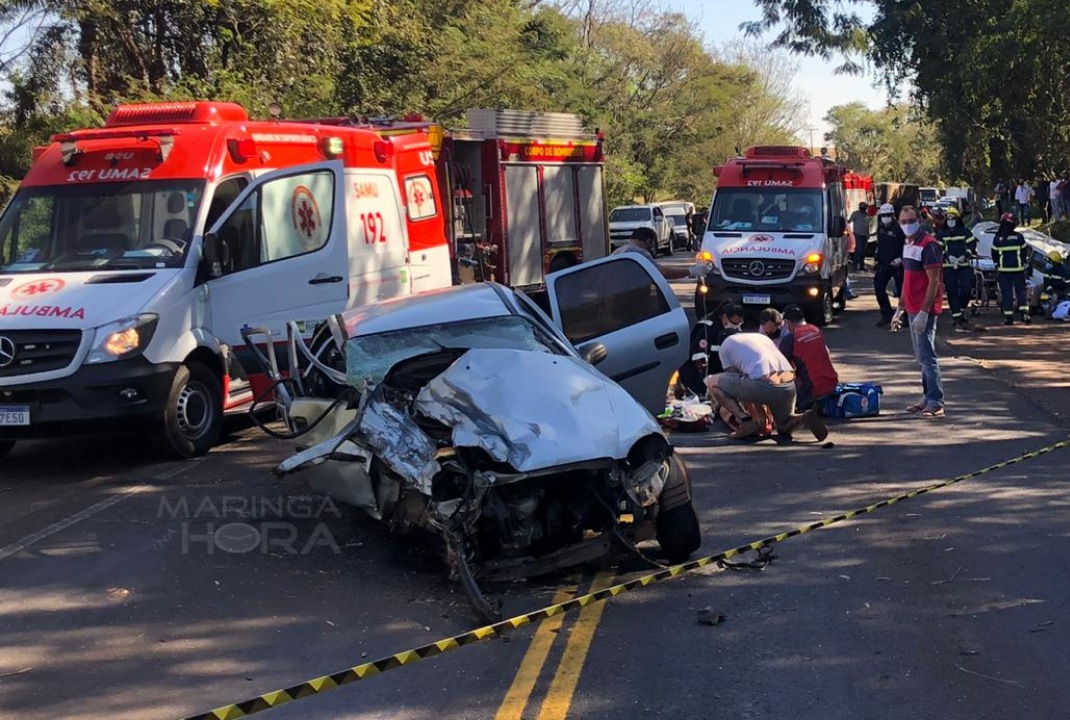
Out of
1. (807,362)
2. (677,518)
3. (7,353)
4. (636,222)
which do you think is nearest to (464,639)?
(677,518)

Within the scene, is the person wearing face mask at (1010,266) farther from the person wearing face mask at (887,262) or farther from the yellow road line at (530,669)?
the yellow road line at (530,669)

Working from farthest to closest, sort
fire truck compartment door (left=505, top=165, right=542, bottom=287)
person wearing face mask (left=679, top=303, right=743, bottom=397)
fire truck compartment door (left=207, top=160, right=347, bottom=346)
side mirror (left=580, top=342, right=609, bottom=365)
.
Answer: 1. fire truck compartment door (left=505, top=165, right=542, bottom=287)
2. person wearing face mask (left=679, top=303, right=743, bottom=397)
3. fire truck compartment door (left=207, top=160, right=347, bottom=346)
4. side mirror (left=580, top=342, right=609, bottom=365)

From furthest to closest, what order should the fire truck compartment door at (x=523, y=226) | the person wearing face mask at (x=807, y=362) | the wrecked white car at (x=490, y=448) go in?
the fire truck compartment door at (x=523, y=226), the person wearing face mask at (x=807, y=362), the wrecked white car at (x=490, y=448)

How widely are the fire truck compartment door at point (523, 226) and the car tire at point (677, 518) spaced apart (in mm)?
10510

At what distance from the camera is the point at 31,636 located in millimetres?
5891

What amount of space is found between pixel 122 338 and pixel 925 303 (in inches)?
272

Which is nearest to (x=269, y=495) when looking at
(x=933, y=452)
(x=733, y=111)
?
(x=933, y=452)

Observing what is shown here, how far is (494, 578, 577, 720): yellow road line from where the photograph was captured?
16.0 ft

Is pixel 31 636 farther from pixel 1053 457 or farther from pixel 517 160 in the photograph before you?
pixel 517 160

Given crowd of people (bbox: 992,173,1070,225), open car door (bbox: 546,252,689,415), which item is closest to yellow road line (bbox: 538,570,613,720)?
open car door (bbox: 546,252,689,415)

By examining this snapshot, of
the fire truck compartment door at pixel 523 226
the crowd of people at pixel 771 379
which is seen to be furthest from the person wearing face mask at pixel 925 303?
the fire truck compartment door at pixel 523 226

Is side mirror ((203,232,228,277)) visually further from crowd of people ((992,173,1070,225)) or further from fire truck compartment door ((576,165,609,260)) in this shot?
crowd of people ((992,173,1070,225))

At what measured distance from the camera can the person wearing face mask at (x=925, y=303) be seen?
11.2 meters

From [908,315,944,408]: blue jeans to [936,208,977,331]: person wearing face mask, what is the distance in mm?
7630
